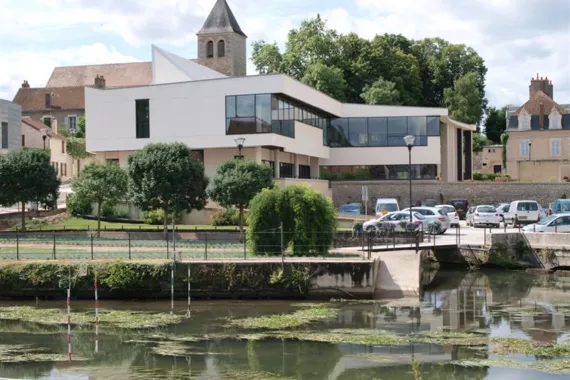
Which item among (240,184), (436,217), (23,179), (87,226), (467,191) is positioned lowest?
(87,226)

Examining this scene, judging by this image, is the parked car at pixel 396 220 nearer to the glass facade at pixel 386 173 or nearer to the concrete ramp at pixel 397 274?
the concrete ramp at pixel 397 274

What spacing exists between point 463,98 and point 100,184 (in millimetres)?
49107

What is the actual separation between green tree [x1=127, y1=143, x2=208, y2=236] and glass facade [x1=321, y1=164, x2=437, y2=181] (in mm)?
24305

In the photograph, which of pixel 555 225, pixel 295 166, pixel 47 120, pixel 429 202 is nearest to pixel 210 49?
pixel 47 120

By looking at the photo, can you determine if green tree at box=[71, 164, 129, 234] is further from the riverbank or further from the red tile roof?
the red tile roof

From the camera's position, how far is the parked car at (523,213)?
48.7 m

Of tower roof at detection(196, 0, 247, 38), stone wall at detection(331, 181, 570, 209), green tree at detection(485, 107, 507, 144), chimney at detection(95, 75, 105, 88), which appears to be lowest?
stone wall at detection(331, 181, 570, 209)

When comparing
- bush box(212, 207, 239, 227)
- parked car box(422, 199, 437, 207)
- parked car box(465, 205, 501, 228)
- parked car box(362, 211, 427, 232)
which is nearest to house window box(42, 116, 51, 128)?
parked car box(422, 199, 437, 207)

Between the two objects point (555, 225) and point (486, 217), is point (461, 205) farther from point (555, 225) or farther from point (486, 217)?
point (555, 225)

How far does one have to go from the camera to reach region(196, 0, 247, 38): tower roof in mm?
90125

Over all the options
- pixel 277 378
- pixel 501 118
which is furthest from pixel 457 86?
pixel 277 378

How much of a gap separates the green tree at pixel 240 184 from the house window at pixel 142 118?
45.1 feet

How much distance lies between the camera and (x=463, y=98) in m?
83.3

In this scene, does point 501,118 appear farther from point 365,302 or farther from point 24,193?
point 365,302
